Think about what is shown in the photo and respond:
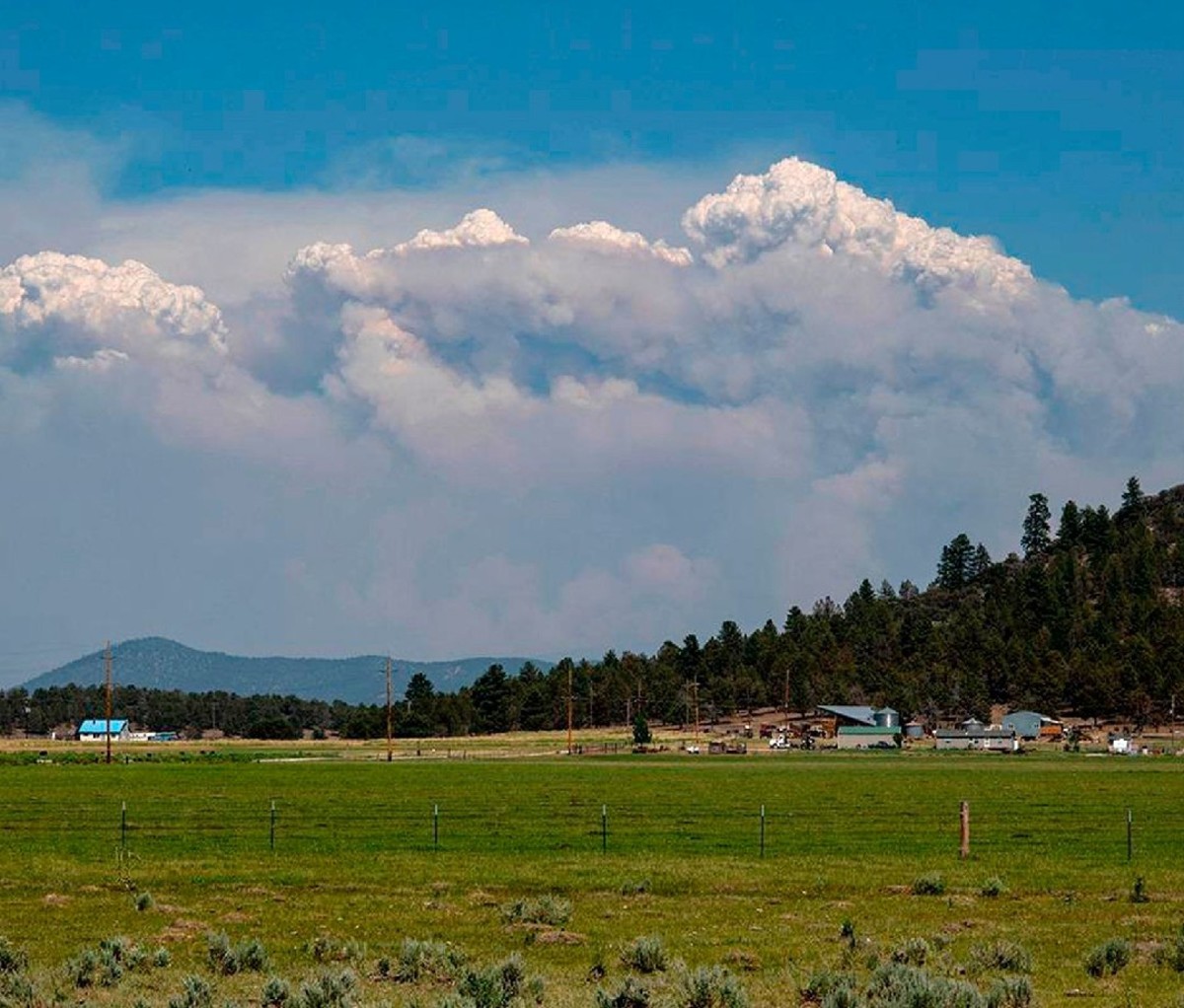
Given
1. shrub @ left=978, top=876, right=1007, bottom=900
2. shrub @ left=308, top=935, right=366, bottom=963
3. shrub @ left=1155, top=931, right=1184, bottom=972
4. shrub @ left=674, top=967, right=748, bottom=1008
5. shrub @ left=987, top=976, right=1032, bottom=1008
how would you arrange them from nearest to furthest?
shrub @ left=674, top=967, right=748, bottom=1008, shrub @ left=987, top=976, right=1032, bottom=1008, shrub @ left=1155, top=931, right=1184, bottom=972, shrub @ left=308, top=935, right=366, bottom=963, shrub @ left=978, top=876, right=1007, bottom=900

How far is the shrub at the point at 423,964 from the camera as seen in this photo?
27141mm

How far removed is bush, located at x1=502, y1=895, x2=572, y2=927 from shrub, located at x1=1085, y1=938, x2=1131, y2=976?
35.4 feet

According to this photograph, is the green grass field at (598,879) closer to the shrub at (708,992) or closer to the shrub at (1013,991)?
the shrub at (1013,991)

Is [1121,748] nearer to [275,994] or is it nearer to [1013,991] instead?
[1013,991]

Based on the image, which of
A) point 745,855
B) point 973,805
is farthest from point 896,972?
point 973,805

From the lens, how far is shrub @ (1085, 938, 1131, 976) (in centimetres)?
2755

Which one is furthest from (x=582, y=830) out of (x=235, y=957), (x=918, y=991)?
(x=918, y=991)

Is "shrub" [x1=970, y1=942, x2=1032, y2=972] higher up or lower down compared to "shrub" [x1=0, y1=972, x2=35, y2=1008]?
lower down

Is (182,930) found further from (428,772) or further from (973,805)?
(428,772)

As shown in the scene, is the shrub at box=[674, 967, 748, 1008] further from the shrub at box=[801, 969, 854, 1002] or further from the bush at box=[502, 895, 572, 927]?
the bush at box=[502, 895, 572, 927]

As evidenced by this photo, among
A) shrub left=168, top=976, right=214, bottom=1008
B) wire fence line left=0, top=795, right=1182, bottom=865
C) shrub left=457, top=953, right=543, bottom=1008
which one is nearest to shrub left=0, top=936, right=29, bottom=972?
shrub left=168, top=976, right=214, bottom=1008

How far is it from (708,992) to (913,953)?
18.6ft

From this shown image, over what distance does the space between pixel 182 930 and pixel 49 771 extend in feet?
343

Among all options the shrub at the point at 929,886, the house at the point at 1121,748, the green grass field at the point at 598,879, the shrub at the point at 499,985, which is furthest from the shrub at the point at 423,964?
the house at the point at 1121,748
